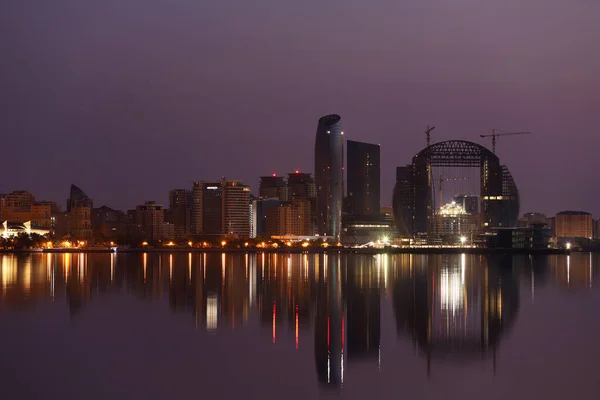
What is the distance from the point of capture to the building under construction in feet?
507

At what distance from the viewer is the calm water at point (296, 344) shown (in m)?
20.2

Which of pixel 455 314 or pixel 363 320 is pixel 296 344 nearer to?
pixel 363 320

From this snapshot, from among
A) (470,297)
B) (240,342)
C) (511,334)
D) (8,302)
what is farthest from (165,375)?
(470,297)

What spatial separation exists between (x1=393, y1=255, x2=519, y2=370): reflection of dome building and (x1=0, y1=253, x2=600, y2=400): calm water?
0.09m

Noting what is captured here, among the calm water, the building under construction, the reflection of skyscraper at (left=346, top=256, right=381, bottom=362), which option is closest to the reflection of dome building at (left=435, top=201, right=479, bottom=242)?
the building under construction

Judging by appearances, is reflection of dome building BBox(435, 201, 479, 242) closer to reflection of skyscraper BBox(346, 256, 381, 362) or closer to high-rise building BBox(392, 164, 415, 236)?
high-rise building BBox(392, 164, 415, 236)

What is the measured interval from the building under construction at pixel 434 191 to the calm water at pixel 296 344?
11088cm

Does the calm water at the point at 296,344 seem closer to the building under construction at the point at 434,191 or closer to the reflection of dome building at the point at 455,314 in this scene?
the reflection of dome building at the point at 455,314

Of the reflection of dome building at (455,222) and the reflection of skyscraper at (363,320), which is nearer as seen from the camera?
the reflection of skyscraper at (363,320)

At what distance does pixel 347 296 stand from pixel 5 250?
118 metres

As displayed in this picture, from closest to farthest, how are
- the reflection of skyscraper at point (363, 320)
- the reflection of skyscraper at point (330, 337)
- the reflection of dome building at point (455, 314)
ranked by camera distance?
the reflection of skyscraper at point (330, 337) → the reflection of skyscraper at point (363, 320) → the reflection of dome building at point (455, 314)

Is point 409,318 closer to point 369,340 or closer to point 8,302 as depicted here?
point 369,340

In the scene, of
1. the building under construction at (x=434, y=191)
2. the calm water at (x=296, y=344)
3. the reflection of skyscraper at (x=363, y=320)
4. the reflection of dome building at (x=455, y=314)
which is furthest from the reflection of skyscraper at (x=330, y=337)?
the building under construction at (x=434, y=191)

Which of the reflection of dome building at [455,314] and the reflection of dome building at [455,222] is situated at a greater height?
the reflection of dome building at [455,222]
